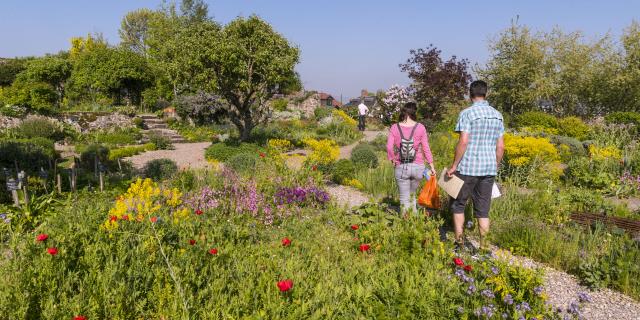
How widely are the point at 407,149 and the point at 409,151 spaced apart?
4 cm

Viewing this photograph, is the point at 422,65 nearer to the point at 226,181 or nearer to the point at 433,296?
the point at 226,181

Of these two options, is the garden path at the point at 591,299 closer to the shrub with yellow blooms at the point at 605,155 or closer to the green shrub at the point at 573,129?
the shrub with yellow blooms at the point at 605,155

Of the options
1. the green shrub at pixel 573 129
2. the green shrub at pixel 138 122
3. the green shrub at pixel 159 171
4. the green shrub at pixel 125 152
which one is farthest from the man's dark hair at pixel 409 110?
the green shrub at pixel 138 122

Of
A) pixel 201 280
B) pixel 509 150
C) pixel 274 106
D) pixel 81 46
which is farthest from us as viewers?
pixel 81 46

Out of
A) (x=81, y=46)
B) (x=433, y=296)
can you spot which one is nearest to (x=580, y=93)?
(x=433, y=296)

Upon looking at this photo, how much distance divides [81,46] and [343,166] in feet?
125

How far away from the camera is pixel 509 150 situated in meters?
8.26

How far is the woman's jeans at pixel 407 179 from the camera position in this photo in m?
5.06

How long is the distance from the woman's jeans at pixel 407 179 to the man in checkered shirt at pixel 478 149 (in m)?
0.65

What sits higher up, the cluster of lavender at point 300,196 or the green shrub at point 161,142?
the green shrub at point 161,142

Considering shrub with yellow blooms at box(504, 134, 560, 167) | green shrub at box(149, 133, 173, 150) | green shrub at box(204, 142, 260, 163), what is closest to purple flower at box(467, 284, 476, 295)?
shrub with yellow blooms at box(504, 134, 560, 167)

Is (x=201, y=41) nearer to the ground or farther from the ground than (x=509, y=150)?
farther from the ground

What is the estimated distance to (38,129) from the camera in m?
13.4

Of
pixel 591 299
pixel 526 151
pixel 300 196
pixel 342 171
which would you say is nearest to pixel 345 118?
pixel 342 171
